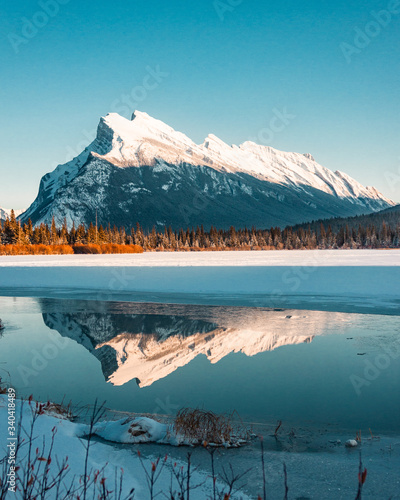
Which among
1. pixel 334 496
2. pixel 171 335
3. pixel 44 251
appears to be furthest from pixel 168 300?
pixel 44 251

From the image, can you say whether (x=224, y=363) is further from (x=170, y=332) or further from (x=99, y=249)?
(x=99, y=249)

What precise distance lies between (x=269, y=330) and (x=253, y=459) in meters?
8.80

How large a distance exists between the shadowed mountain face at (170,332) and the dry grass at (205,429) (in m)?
2.84

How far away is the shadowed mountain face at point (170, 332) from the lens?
36.1ft

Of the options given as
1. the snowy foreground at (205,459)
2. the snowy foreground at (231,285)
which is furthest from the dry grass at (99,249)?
the snowy foreground at (205,459)

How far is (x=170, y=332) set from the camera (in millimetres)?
14641

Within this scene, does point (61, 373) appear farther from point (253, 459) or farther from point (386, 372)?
point (386, 372)

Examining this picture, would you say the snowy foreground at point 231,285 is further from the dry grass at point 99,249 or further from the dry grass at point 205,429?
the dry grass at point 99,249

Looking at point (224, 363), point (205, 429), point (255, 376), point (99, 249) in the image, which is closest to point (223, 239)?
point (99, 249)

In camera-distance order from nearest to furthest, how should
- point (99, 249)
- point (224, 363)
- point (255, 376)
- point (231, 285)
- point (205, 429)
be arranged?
1. point (205, 429)
2. point (255, 376)
3. point (224, 363)
4. point (231, 285)
5. point (99, 249)

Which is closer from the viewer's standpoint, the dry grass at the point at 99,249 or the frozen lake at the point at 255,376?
the frozen lake at the point at 255,376

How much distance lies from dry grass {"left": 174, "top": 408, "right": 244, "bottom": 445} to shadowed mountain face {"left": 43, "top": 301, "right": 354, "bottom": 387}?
284cm

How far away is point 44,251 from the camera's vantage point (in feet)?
260

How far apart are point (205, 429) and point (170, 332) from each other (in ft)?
26.9
